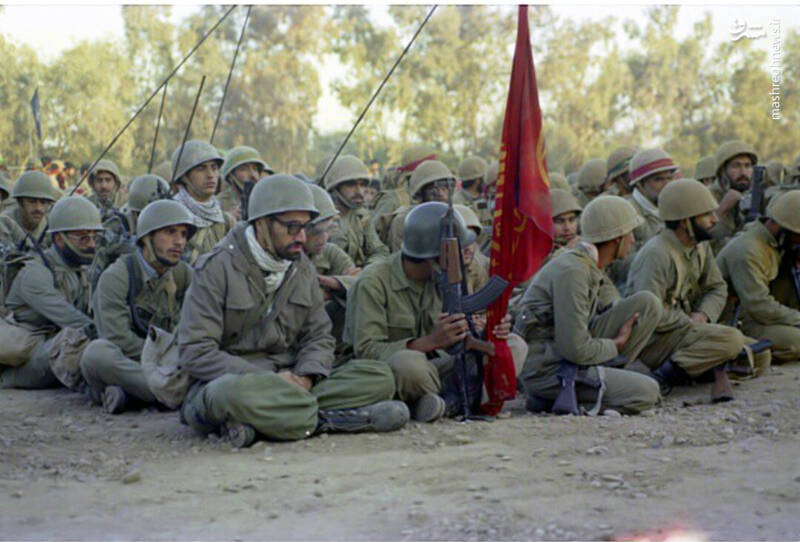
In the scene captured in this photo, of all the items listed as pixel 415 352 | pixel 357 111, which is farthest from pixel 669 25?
pixel 415 352

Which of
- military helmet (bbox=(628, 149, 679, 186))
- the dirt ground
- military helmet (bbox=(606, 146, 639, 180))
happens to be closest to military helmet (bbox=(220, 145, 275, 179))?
military helmet (bbox=(628, 149, 679, 186))

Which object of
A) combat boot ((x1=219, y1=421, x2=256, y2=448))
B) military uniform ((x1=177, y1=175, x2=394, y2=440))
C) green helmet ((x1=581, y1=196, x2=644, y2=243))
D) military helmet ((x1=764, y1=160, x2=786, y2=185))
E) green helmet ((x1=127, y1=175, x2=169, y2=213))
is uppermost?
military helmet ((x1=764, y1=160, x2=786, y2=185))

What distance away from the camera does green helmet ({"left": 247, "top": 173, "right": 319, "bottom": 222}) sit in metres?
6.09

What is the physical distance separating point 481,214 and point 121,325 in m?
5.34

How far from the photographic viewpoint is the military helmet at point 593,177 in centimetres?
1134

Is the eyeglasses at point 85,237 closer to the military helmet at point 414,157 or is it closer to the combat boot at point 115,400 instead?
the combat boot at point 115,400

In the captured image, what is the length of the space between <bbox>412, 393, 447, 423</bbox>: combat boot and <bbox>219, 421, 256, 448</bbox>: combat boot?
1.06 m

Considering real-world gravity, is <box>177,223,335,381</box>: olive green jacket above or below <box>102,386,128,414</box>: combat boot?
above

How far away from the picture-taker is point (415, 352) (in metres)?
6.45

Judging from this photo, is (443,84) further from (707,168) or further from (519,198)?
(519,198)

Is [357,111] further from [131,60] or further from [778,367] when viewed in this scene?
[778,367]

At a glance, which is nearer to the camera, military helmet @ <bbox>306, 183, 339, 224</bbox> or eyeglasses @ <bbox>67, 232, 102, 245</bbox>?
military helmet @ <bbox>306, 183, 339, 224</bbox>

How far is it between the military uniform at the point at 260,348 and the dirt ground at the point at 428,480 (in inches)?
7.6

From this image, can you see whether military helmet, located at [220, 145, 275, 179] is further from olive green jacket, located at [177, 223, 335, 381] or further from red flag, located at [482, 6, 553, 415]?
red flag, located at [482, 6, 553, 415]
